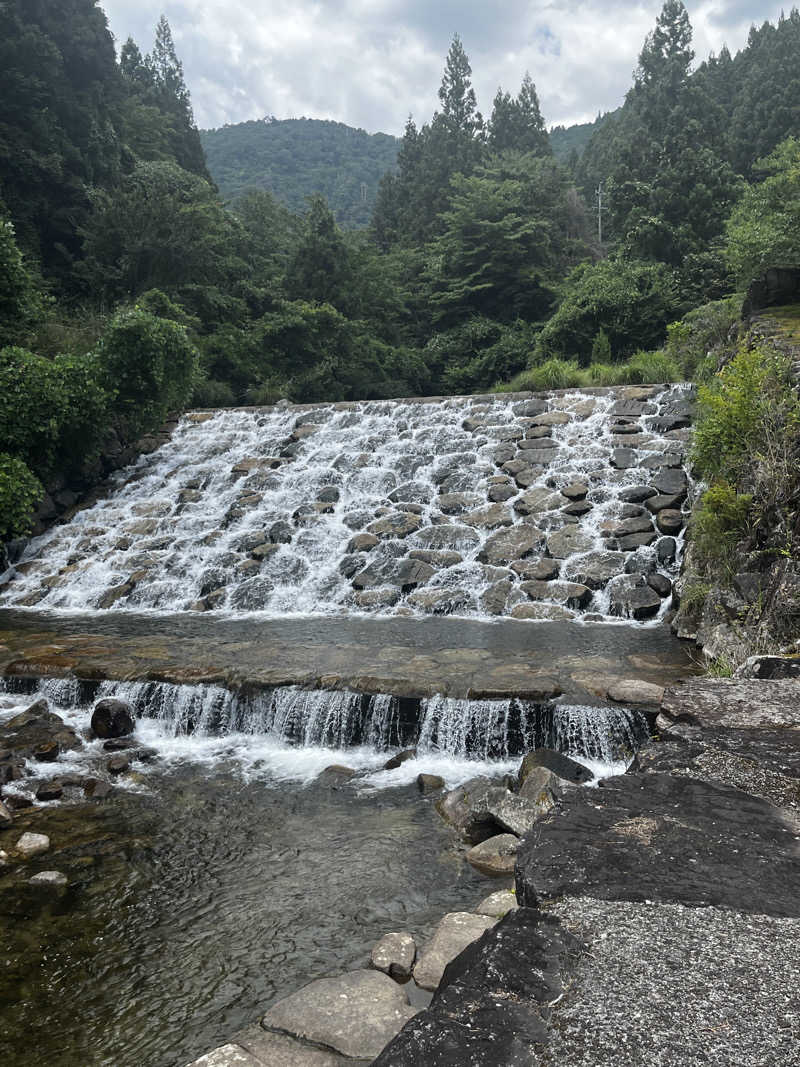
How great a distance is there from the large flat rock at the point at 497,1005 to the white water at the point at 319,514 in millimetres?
7103

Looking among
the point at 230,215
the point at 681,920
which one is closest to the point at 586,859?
the point at 681,920

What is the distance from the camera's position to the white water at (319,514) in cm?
1009

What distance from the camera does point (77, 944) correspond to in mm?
3574

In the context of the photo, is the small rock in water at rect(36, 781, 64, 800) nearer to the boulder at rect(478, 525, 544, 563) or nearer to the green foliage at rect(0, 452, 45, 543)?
the boulder at rect(478, 525, 544, 563)

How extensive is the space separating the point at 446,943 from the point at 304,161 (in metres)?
85.3

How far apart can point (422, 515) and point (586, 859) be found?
30.1 feet

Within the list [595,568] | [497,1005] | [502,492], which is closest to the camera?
[497,1005]

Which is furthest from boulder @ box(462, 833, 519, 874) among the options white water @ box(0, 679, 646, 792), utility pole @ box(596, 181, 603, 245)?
utility pole @ box(596, 181, 603, 245)

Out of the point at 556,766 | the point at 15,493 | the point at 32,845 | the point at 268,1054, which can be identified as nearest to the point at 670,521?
the point at 556,766

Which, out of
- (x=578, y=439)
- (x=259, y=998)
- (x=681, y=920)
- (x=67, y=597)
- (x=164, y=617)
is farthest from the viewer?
(x=578, y=439)

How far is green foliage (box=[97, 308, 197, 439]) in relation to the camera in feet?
44.2

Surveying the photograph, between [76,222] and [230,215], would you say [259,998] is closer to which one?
[76,222]

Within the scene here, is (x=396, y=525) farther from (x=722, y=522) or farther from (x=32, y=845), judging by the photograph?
(x=32, y=845)

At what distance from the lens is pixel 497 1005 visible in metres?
1.70
